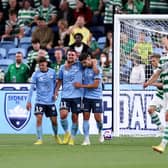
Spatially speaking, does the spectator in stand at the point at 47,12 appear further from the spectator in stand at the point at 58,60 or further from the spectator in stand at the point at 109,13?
the spectator in stand at the point at 58,60

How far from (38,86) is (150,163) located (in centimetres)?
644

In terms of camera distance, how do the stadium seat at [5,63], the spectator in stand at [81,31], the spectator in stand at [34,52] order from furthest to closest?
the stadium seat at [5,63] → the spectator in stand at [81,31] → the spectator in stand at [34,52]

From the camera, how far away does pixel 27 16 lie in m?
28.2

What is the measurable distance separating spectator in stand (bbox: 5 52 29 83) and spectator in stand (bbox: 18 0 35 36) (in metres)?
4.17

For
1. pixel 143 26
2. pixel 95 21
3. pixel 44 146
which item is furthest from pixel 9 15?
pixel 44 146

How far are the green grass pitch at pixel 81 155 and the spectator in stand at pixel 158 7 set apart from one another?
338 inches

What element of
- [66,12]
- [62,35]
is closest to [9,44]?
[62,35]

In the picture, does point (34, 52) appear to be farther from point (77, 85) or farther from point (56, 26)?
point (77, 85)

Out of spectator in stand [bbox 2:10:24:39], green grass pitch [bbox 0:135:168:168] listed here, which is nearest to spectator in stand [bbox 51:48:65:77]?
spectator in stand [bbox 2:10:24:39]

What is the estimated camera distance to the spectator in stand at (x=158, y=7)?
27.1 m

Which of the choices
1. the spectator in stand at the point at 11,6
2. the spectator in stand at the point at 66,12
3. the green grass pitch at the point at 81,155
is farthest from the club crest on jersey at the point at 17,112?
the spectator in stand at the point at 11,6

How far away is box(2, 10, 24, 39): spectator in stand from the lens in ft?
91.2

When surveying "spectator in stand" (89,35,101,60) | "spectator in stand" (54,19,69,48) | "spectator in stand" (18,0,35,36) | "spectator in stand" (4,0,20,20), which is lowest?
"spectator in stand" (89,35,101,60)

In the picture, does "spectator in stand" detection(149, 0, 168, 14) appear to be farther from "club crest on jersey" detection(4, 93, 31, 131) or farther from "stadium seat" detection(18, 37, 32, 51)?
"club crest on jersey" detection(4, 93, 31, 131)
